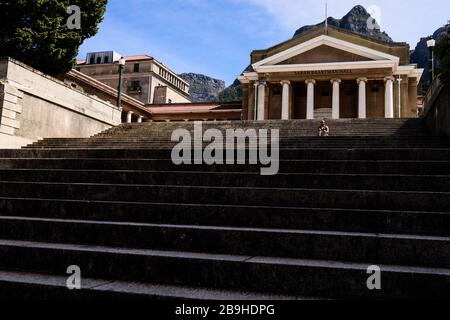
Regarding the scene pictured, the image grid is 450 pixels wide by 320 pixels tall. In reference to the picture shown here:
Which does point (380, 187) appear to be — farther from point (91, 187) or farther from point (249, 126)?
point (249, 126)

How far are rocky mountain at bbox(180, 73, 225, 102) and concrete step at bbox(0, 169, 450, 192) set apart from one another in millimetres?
170191

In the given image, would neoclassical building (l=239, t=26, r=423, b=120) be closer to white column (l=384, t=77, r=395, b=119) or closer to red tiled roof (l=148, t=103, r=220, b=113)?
white column (l=384, t=77, r=395, b=119)

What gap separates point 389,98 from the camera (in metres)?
34.1

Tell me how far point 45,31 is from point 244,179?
44.7 feet

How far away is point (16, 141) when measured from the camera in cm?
1117

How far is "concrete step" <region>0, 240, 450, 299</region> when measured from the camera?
3521 mm

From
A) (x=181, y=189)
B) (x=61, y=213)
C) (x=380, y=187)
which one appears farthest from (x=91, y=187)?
(x=380, y=187)

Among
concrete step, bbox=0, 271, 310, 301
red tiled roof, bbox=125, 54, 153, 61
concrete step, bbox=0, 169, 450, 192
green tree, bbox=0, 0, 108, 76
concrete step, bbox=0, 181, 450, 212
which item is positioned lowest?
concrete step, bbox=0, 271, 310, 301

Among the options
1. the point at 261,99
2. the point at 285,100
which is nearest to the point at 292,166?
the point at 285,100

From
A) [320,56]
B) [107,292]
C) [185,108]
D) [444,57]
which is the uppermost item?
[320,56]
